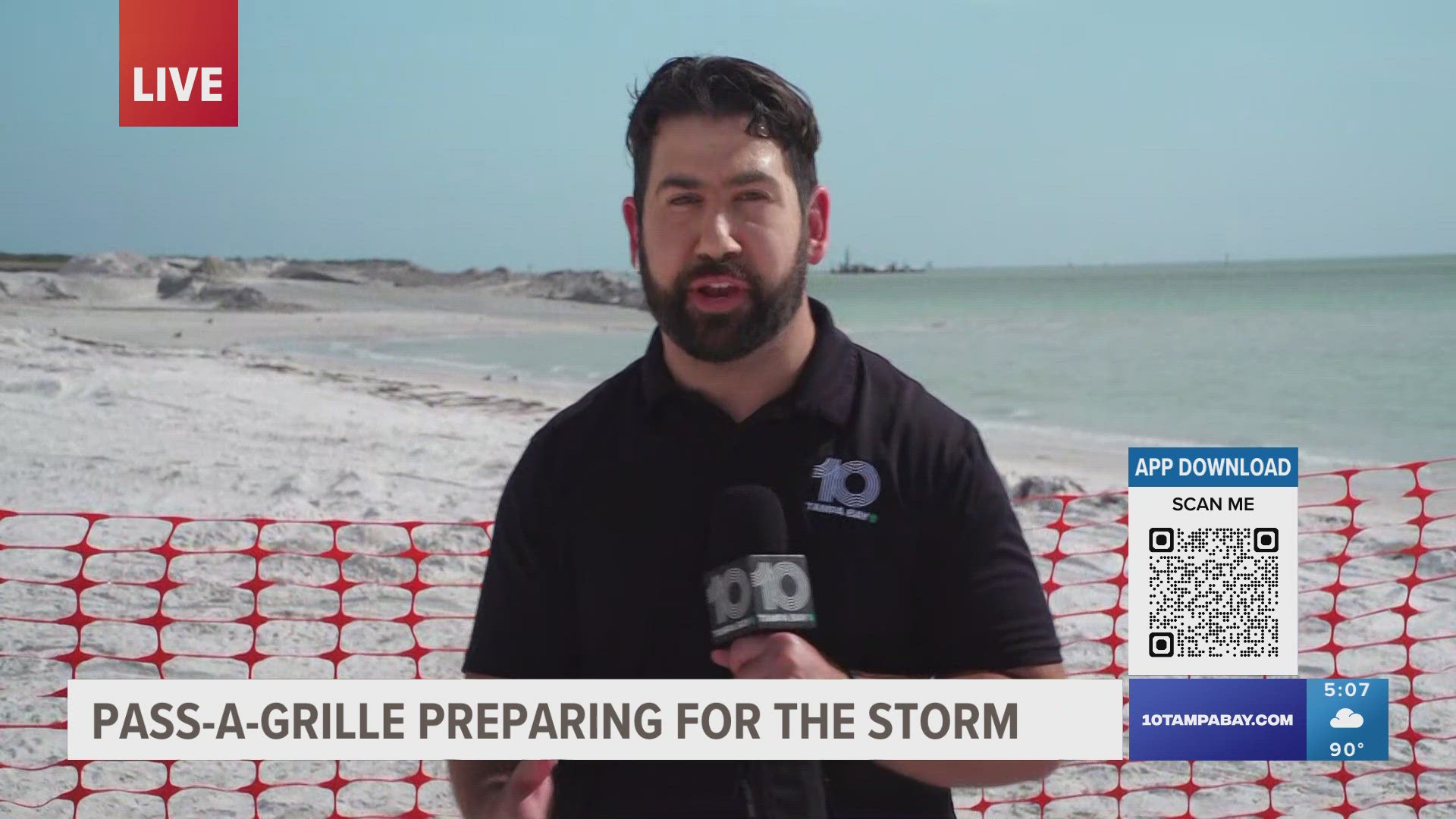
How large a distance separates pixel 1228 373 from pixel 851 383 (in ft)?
67.2

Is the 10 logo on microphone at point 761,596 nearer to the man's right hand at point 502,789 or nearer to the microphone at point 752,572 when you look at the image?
the microphone at point 752,572

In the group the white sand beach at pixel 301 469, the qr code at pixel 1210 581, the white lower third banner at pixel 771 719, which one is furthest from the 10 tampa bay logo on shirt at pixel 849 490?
the white sand beach at pixel 301 469

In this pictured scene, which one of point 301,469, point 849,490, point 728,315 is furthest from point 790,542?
point 301,469

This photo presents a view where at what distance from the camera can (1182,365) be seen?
22797 mm

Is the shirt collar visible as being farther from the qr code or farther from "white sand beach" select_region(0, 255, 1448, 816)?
"white sand beach" select_region(0, 255, 1448, 816)

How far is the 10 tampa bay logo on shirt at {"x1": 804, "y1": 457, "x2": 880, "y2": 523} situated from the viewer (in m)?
1.85

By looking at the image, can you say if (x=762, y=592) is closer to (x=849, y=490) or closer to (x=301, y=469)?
(x=849, y=490)

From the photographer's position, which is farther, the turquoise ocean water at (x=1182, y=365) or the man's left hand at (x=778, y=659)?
the turquoise ocean water at (x=1182, y=365)

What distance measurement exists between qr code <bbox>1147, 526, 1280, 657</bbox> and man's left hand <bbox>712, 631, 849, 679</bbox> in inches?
82.3

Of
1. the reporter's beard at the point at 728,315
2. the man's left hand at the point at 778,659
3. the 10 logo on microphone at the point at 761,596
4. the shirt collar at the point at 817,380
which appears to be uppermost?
→ the reporter's beard at the point at 728,315

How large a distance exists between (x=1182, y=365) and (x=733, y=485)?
22.6m

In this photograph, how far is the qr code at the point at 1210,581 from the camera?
3488 millimetres

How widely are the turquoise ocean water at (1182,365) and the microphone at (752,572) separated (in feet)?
3.23

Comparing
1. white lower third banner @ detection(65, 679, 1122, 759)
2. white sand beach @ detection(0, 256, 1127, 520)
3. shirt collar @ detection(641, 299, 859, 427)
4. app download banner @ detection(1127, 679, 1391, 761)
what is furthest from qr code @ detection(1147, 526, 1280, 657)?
white sand beach @ detection(0, 256, 1127, 520)
